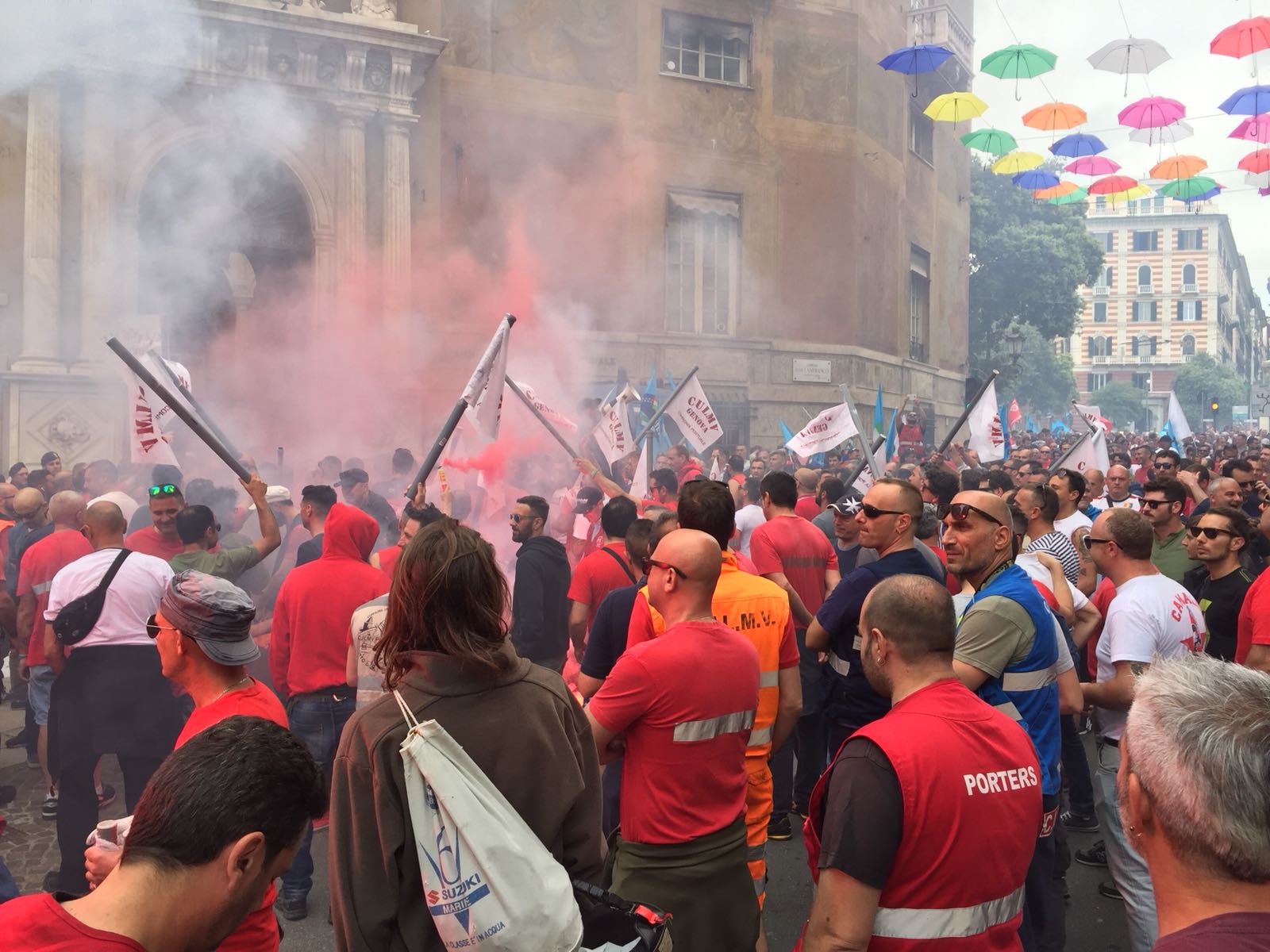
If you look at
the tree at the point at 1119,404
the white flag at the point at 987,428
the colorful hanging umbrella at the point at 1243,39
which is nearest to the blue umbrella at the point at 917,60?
the colorful hanging umbrella at the point at 1243,39

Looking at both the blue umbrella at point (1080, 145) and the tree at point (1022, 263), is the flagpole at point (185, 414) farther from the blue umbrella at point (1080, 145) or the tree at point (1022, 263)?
the tree at point (1022, 263)

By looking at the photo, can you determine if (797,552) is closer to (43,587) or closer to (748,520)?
(748,520)

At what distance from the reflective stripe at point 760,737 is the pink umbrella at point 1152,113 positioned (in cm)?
2085

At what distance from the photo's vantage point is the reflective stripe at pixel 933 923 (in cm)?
217

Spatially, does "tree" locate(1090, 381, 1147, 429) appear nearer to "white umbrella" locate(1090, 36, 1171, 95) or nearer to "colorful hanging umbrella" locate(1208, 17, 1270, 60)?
"white umbrella" locate(1090, 36, 1171, 95)

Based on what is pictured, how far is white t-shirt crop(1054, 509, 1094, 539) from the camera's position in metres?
6.79

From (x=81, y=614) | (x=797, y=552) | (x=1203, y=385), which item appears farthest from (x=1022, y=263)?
(x=81, y=614)

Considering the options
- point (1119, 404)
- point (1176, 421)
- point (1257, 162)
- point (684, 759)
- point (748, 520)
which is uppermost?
point (1257, 162)

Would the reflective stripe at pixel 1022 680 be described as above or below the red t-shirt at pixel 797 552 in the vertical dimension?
below

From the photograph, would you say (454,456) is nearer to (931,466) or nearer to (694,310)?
(931,466)

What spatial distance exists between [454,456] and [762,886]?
30.9 ft

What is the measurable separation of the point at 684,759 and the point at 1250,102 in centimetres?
1985

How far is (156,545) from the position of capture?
18.6 feet

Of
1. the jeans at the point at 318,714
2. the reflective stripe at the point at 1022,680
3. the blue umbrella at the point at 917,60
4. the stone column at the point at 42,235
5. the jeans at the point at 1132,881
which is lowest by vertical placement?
the jeans at the point at 1132,881
